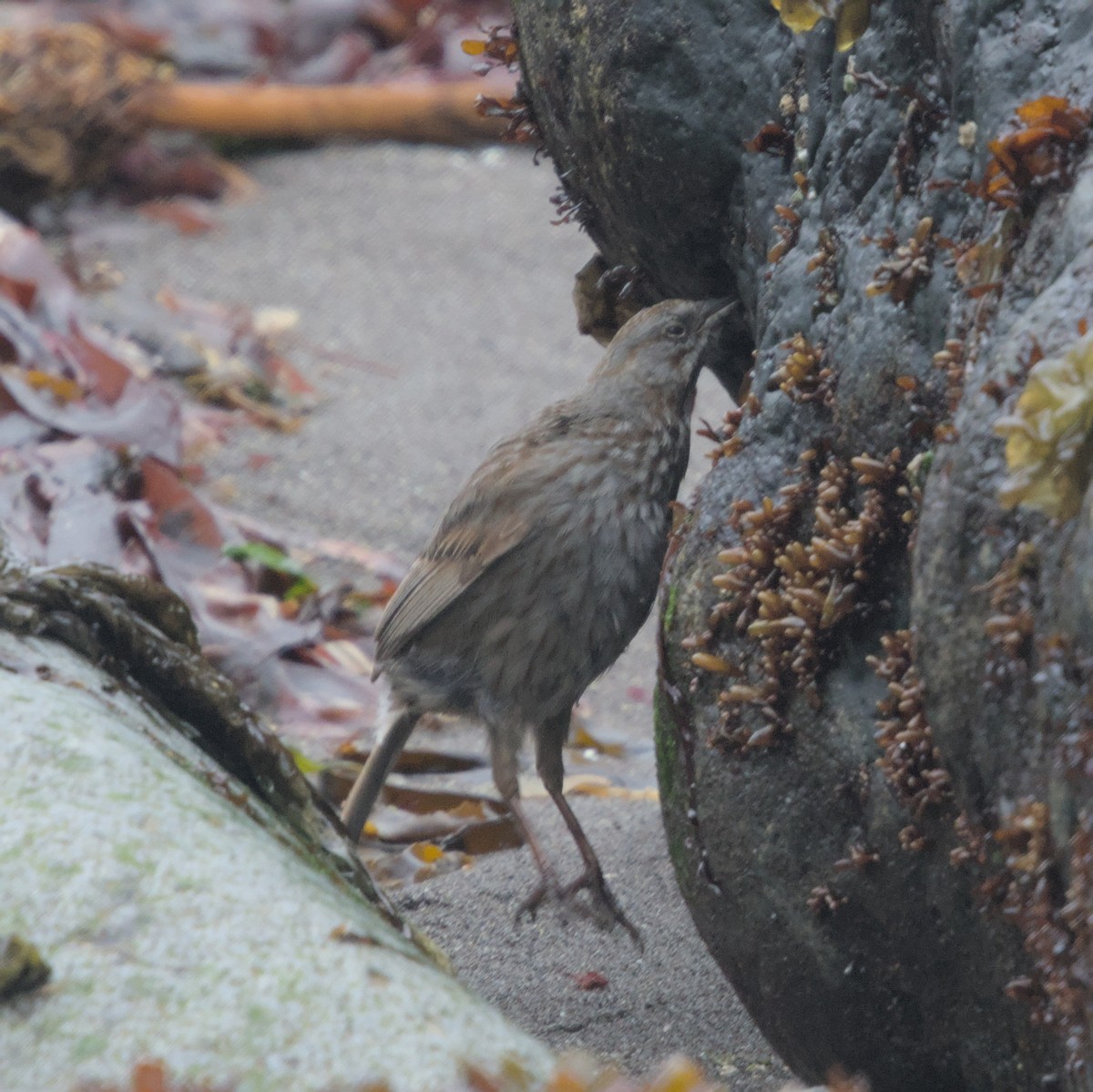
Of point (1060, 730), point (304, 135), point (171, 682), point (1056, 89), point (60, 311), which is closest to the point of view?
point (1060, 730)

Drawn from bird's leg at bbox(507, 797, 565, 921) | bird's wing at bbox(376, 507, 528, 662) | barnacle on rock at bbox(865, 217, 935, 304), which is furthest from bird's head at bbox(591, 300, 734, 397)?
barnacle on rock at bbox(865, 217, 935, 304)

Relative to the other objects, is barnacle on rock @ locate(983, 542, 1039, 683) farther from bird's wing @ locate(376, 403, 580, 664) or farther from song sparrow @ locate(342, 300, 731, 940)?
bird's wing @ locate(376, 403, 580, 664)

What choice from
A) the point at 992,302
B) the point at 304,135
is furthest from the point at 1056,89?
the point at 304,135

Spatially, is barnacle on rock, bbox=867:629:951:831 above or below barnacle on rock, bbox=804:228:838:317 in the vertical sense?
below

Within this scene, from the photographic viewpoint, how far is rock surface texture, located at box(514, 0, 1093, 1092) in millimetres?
2236

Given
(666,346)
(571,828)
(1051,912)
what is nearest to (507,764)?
(571,828)

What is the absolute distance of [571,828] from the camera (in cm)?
446

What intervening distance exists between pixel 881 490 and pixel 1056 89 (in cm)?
73

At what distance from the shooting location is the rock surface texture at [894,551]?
2236 mm

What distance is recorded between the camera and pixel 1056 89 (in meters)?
2.52

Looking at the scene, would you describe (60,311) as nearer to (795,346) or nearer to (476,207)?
(476,207)

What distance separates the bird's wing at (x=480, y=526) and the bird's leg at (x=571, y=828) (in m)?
0.49

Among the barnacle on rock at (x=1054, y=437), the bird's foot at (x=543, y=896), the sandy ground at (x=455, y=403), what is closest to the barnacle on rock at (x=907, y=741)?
the barnacle on rock at (x=1054, y=437)

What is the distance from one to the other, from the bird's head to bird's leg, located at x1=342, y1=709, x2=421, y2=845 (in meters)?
1.27
